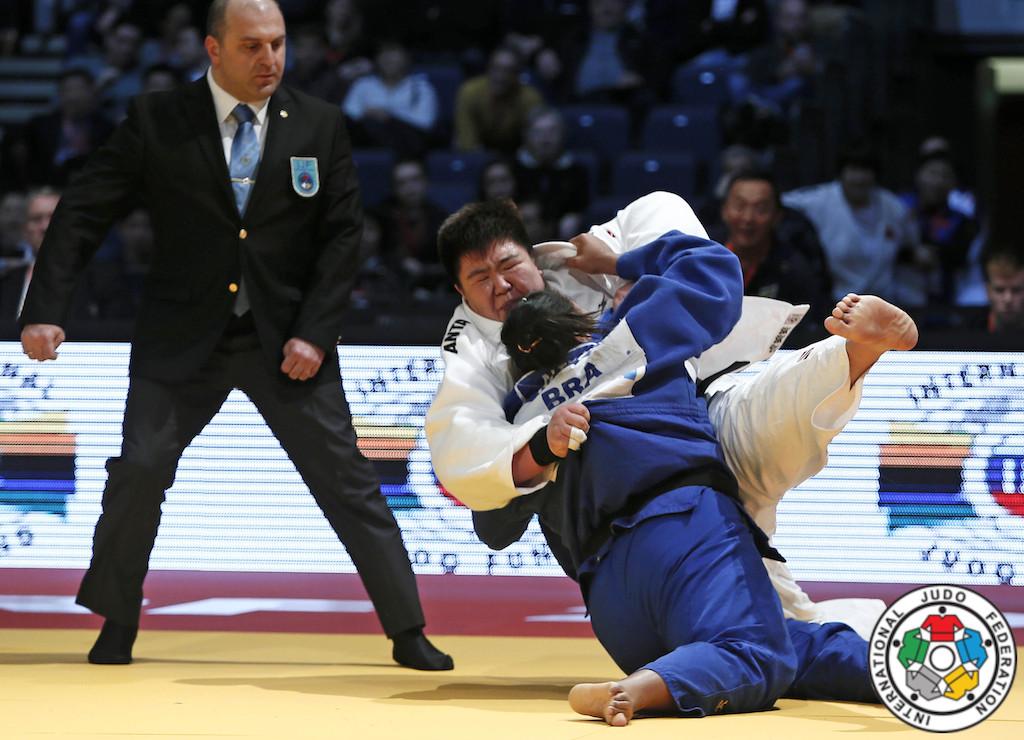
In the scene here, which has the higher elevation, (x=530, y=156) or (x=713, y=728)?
(x=530, y=156)

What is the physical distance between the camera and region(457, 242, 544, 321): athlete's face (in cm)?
283

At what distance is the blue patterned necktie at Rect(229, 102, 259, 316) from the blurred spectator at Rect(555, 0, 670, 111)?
16.2 ft

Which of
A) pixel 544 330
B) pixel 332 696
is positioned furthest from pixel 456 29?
pixel 332 696

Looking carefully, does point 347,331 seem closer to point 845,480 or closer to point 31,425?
point 31,425

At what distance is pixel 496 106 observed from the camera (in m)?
7.71

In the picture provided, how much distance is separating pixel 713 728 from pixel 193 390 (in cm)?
163

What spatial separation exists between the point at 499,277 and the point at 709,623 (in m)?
0.87

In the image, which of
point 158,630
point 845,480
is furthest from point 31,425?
point 845,480

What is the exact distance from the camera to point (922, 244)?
22.3 ft

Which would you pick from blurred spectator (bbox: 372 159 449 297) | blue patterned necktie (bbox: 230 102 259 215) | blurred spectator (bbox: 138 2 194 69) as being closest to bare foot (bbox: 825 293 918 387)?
blue patterned necktie (bbox: 230 102 259 215)

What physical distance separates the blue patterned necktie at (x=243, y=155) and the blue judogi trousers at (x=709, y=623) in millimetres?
1378

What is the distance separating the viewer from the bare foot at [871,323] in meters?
2.46

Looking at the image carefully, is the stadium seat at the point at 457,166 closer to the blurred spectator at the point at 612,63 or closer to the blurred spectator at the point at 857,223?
the blurred spectator at the point at 612,63

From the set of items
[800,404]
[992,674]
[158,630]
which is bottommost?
[158,630]
